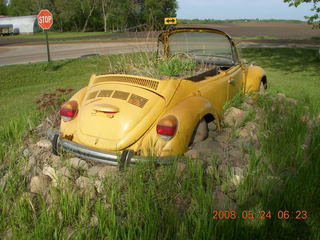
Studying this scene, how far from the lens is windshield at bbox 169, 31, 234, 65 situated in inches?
183

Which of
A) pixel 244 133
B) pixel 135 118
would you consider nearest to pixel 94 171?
pixel 135 118

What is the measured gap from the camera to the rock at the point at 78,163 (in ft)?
9.61

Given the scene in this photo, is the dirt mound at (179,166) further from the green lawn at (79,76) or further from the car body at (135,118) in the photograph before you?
the green lawn at (79,76)

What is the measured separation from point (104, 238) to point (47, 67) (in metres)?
10.1

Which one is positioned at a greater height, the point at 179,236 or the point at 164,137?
the point at 164,137

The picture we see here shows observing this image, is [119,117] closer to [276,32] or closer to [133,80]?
[133,80]

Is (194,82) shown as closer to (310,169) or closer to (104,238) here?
(310,169)

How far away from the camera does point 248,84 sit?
496 cm

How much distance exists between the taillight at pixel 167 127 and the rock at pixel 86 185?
77cm

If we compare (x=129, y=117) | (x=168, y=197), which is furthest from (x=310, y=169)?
(x=129, y=117)

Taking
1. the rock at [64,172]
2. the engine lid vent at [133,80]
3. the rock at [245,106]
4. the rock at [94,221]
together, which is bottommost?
the rock at [94,221]

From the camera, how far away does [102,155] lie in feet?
9.06

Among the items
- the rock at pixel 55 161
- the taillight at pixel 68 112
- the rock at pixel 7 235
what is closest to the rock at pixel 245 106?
the taillight at pixel 68 112

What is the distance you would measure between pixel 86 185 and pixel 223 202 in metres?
1.17
